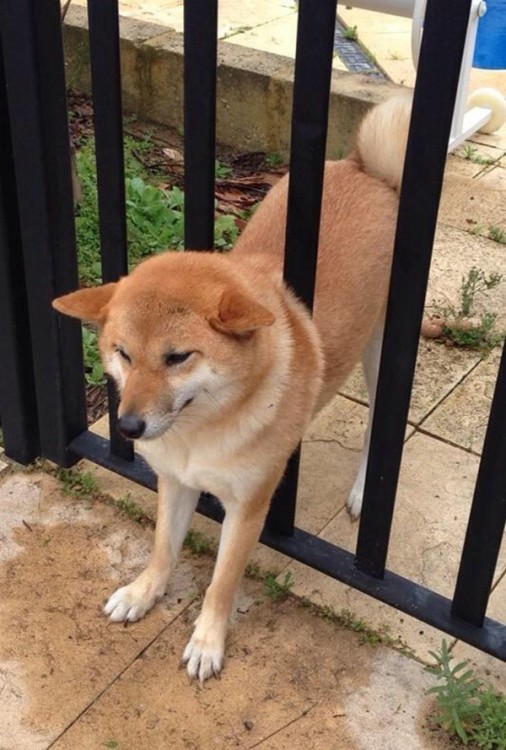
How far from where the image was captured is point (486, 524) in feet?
7.56

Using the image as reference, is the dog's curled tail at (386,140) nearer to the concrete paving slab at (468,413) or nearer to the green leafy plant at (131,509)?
the concrete paving slab at (468,413)

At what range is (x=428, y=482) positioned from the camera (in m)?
3.17

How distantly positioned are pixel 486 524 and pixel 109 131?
1.43 meters

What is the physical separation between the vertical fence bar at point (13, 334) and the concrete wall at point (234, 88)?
9.14 ft

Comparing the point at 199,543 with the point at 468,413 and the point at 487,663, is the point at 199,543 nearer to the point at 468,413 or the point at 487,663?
the point at 487,663

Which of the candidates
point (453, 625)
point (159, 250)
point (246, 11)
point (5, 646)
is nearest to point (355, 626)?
point (453, 625)

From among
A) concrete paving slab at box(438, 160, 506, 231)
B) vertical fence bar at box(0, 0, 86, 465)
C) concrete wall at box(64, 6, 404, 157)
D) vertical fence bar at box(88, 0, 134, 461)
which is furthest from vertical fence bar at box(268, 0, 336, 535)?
concrete wall at box(64, 6, 404, 157)

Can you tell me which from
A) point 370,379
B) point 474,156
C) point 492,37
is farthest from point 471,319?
point 492,37

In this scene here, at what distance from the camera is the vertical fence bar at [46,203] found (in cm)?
246

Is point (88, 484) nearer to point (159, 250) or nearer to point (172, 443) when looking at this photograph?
point (172, 443)

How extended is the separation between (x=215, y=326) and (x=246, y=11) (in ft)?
20.4

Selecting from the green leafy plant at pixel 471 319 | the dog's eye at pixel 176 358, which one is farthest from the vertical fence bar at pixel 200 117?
the green leafy plant at pixel 471 319

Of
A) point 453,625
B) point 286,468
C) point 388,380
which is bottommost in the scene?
point 453,625

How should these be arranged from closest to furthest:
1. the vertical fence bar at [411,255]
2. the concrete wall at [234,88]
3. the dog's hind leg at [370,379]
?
the vertical fence bar at [411,255], the dog's hind leg at [370,379], the concrete wall at [234,88]
